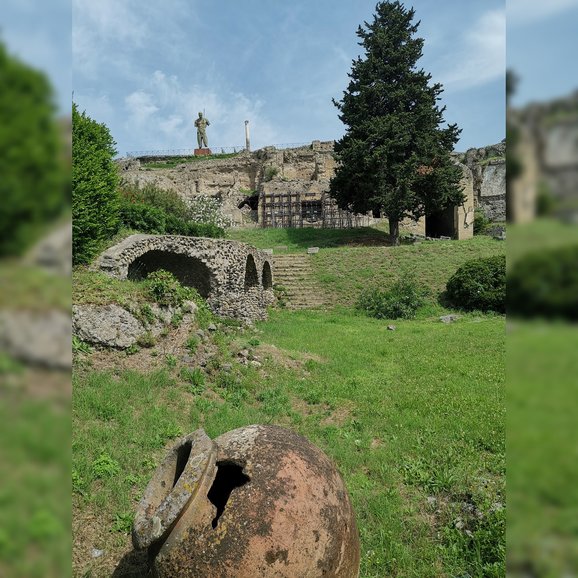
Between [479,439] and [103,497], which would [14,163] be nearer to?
[103,497]

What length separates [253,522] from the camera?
3.06m

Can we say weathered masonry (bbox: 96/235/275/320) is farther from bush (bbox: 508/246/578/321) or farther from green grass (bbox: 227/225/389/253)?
bush (bbox: 508/246/578/321)

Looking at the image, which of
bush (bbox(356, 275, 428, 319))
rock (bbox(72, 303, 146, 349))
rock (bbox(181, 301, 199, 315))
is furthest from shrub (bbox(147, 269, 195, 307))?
bush (bbox(356, 275, 428, 319))

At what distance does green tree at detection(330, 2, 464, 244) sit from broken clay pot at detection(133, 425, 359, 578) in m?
23.0

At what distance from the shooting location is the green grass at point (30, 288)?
0.66 m

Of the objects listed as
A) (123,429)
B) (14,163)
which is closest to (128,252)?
(123,429)

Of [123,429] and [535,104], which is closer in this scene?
[535,104]

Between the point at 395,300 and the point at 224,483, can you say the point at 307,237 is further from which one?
the point at 224,483

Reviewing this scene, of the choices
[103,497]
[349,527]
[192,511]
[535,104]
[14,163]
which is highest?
[535,104]

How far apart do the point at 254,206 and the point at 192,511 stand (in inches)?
1607

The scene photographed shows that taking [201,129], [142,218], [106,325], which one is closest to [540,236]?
[106,325]

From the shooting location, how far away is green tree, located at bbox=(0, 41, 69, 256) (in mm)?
664

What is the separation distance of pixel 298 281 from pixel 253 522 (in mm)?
18495

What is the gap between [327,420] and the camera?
706 cm
